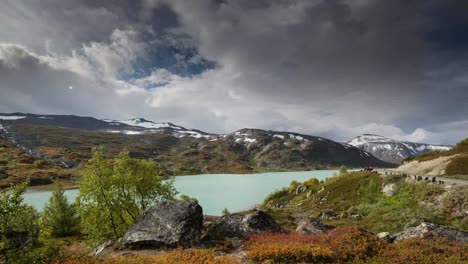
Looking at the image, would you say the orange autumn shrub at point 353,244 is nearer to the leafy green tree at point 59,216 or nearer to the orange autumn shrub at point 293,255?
the orange autumn shrub at point 293,255

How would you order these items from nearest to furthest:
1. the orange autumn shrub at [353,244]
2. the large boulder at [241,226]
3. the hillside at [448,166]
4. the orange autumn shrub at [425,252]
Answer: the orange autumn shrub at [425,252]
the orange autumn shrub at [353,244]
the large boulder at [241,226]
the hillside at [448,166]

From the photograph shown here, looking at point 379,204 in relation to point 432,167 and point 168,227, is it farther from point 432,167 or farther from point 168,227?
point 168,227

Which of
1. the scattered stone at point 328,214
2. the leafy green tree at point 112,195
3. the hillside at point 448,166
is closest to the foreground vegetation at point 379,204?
the scattered stone at point 328,214

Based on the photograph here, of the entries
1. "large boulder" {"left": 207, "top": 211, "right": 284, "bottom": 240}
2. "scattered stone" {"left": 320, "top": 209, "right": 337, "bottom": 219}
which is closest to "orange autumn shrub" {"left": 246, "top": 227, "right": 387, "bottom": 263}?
"large boulder" {"left": 207, "top": 211, "right": 284, "bottom": 240}

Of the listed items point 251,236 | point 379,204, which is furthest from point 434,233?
point 379,204

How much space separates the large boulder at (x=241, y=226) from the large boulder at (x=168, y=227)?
2015 millimetres

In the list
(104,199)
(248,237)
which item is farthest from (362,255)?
(104,199)

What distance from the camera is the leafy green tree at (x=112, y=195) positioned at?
31297 mm

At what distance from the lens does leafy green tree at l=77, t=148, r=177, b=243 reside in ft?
103

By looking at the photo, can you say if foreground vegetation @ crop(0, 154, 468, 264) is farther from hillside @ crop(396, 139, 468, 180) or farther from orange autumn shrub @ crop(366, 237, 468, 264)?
hillside @ crop(396, 139, 468, 180)

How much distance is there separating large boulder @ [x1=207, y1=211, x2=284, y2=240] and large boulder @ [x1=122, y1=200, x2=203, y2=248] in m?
2.01

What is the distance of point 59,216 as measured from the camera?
5888cm

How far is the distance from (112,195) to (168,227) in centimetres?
1338

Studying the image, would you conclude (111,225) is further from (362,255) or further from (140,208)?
(362,255)
